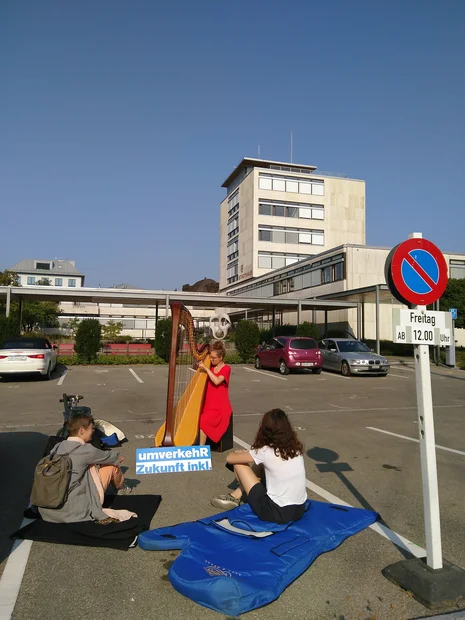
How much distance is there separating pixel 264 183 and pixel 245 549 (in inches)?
2595

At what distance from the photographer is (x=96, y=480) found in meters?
4.51

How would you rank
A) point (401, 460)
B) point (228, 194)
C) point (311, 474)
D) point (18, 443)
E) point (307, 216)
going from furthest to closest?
point (228, 194) → point (307, 216) → point (18, 443) → point (401, 460) → point (311, 474)

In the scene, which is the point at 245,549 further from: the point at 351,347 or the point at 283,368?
the point at 351,347

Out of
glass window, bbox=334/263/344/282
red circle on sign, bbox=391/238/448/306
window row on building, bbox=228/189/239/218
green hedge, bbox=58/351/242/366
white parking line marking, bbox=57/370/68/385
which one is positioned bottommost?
white parking line marking, bbox=57/370/68/385

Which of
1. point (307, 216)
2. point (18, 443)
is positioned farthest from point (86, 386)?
point (307, 216)

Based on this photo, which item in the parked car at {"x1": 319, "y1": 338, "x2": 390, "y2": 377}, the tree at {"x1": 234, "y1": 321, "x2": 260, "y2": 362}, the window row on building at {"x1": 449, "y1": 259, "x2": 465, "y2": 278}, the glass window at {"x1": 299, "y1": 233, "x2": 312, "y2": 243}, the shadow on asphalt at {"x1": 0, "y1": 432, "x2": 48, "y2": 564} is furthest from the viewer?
the glass window at {"x1": 299, "y1": 233, "x2": 312, "y2": 243}

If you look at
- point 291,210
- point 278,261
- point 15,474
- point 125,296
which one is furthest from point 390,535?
point 291,210

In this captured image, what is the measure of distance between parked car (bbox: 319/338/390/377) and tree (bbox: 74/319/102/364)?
11.5 metres

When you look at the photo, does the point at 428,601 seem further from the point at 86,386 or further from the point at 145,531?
the point at 86,386

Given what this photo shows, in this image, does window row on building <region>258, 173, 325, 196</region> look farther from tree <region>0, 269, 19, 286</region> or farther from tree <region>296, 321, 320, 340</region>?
tree <region>296, 321, 320, 340</region>

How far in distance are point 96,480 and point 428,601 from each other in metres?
2.93

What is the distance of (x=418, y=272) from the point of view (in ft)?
11.8

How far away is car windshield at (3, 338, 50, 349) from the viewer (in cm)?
1694

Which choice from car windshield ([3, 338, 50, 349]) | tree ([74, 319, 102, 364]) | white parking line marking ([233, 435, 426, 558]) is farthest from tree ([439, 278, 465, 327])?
white parking line marking ([233, 435, 426, 558])
